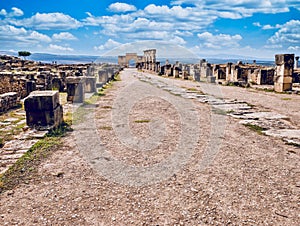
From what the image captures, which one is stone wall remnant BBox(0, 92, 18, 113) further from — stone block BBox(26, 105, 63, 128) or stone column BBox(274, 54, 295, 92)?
stone column BBox(274, 54, 295, 92)

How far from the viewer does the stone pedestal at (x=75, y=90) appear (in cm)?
1202

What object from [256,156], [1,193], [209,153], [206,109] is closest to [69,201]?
[1,193]

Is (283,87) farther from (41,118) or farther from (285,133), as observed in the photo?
(41,118)

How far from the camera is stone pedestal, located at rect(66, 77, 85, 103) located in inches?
473

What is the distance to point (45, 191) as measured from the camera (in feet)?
13.5

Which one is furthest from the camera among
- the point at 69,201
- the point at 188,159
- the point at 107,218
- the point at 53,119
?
the point at 53,119

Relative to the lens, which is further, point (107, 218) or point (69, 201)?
point (69, 201)

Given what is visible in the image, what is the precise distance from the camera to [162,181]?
446cm

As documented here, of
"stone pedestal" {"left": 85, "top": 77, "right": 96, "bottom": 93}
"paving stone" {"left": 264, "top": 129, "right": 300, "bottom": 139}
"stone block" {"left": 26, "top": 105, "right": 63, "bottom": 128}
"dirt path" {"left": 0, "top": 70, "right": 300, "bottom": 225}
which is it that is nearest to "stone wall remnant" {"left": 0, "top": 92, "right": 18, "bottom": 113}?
"stone block" {"left": 26, "top": 105, "right": 63, "bottom": 128}

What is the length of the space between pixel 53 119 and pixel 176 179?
426 centimetres

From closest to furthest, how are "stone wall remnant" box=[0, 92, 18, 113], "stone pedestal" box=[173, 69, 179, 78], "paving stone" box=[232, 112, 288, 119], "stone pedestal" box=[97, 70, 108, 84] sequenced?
"paving stone" box=[232, 112, 288, 119]
"stone wall remnant" box=[0, 92, 18, 113]
"stone pedestal" box=[97, 70, 108, 84]
"stone pedestal" box=[173, 69, 179, 78]

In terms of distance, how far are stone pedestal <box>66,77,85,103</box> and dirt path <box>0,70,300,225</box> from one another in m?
4.81

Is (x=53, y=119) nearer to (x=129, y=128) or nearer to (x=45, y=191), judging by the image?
(x=129, y=128)

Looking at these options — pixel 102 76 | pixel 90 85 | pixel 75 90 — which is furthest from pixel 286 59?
pixel 102 76
